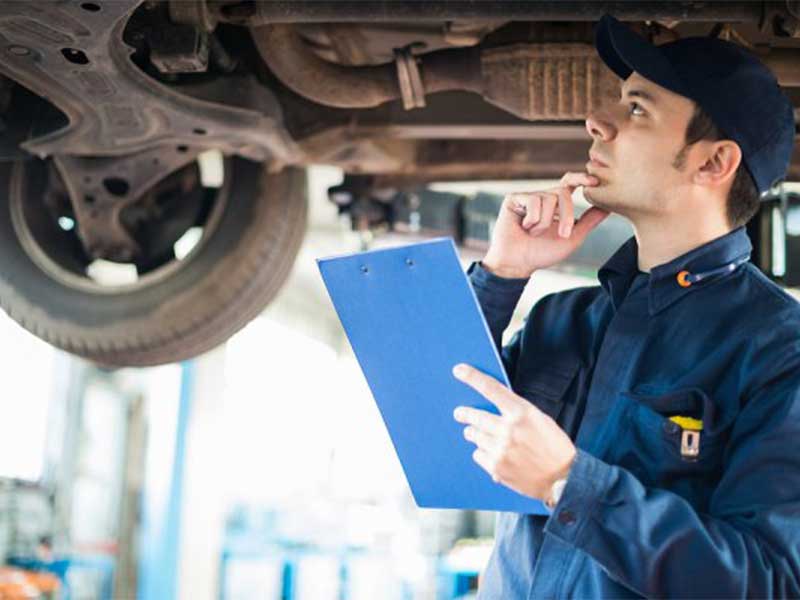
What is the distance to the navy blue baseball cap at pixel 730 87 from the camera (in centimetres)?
130

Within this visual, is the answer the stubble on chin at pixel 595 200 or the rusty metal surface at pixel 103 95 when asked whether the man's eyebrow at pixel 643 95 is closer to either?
the stubble on chin at pixel 595 200

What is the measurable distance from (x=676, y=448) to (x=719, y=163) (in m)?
0.37

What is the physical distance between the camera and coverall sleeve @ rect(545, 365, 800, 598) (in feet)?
3.26

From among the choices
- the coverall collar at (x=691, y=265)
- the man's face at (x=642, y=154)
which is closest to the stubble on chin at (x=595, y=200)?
the man's face at (x=642, y=154)

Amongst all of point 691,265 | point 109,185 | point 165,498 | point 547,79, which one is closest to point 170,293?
point 109,185

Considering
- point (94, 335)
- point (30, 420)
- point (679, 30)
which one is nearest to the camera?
point (679, 30)

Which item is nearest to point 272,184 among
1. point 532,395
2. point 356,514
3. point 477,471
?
point 532,395

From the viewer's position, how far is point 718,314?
1.21 metres

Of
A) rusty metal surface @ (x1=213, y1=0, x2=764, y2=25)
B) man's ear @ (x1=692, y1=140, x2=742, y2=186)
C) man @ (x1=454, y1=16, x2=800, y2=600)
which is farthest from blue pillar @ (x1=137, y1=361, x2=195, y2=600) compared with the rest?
man's ear @ (x1=692, y1=140, x2=742, y2=186)

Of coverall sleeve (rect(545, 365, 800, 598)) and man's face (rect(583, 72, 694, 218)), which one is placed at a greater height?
man's face (rect(583, 72, 694, 218))

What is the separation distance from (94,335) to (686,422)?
1.39 meters

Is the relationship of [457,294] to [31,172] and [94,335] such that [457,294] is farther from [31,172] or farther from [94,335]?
[31,172]

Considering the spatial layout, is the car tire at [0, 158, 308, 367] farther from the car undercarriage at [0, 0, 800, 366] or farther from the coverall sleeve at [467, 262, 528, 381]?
the coverall sleeve at [467, 262, 528, 381]

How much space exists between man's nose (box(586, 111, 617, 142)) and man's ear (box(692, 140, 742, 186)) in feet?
0.37
